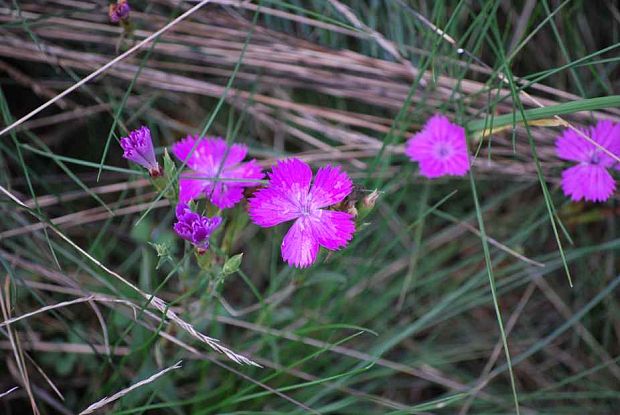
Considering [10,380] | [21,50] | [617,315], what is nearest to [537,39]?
[617,315]

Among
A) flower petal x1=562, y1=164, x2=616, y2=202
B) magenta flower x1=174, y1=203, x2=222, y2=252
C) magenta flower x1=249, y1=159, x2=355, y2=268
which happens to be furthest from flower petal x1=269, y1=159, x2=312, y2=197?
flower petal x1=562, y1=164, x2=616, y2=202

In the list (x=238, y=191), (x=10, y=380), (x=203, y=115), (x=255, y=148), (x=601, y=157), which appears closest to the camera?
(x=238, y=191)

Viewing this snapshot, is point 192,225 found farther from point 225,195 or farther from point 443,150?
point 443,150

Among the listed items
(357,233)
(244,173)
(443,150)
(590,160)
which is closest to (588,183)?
(590,160)

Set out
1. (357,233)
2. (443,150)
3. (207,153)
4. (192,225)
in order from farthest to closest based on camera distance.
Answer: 1. (357,233)
2. (443,150)
3. (207,153)
4. (192,225)

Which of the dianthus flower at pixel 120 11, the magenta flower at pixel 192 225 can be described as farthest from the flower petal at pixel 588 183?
the dianthus flower at pixel 120 11

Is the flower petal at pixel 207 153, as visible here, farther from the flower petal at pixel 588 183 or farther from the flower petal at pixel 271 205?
the flower petal at pixel 588 183

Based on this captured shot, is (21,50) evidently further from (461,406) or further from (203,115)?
(461,406)
